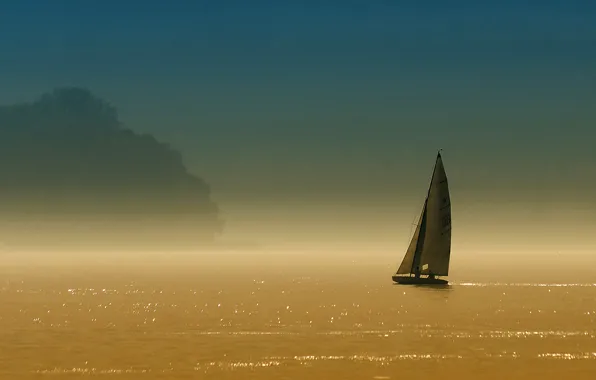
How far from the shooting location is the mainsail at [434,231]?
376 feet

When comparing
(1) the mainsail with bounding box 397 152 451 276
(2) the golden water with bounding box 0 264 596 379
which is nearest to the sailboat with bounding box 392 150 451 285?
(1) the mainsail with bounding box 397 152 451 276

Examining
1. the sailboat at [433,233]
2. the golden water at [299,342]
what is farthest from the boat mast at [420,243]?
the golden water at [299,342]

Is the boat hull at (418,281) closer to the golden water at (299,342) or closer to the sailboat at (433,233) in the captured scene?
the sailboat at (433,233)

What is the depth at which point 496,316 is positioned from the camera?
83375 millimetres

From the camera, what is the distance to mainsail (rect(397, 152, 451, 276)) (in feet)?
376

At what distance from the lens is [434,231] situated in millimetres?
117688

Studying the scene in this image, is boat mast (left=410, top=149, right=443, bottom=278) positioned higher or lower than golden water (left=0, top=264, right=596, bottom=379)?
higher

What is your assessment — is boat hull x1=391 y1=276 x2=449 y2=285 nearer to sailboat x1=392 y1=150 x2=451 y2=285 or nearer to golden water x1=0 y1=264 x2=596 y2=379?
sailboat x1=392 y1=150 x2=451 y2=285

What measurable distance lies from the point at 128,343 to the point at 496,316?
3721 cm

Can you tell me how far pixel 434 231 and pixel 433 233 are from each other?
33 centimetres

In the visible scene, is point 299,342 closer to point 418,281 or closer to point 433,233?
point 433,233

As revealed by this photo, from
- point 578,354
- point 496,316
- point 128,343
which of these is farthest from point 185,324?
point 578,354

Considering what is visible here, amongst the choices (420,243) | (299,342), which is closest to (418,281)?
(420,243)

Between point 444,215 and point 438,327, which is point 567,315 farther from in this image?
point 444,215
